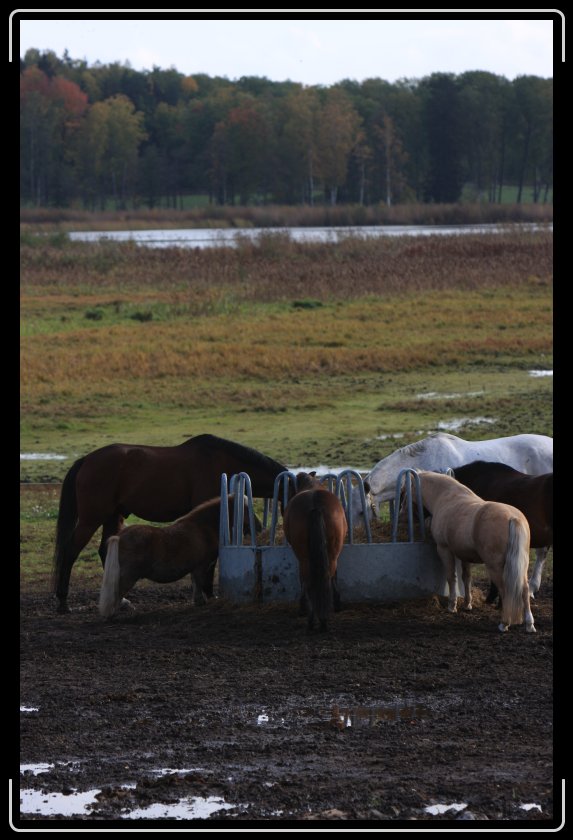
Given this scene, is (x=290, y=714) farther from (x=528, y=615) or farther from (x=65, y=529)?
(x=65, y=529)

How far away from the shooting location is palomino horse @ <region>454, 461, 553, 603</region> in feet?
28.6

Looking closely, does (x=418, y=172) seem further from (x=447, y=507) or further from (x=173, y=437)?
(x=447, y=507)

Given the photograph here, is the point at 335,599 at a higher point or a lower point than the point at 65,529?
lower

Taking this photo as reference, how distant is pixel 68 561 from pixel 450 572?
290 centimetres

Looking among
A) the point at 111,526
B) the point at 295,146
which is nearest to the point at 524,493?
the point at 111,526

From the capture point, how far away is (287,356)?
20.9 metres

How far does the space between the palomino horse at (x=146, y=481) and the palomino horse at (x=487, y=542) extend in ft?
4.91

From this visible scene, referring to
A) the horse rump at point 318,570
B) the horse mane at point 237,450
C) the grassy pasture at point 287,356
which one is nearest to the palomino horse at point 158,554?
the horse mane at point 237,450

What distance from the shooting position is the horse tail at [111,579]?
8492 millimetres

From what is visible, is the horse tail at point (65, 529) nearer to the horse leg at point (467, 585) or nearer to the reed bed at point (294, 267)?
the horse leg at point (467, 585)

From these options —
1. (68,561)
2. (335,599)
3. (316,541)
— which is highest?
(316,541)
